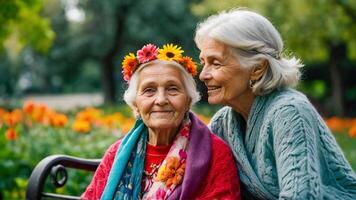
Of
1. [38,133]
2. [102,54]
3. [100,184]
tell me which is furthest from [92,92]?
[100,184]

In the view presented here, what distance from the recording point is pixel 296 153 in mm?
2463

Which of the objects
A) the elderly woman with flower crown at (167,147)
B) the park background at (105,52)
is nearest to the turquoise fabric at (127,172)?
the elderly woman with flower crown at (167,147)

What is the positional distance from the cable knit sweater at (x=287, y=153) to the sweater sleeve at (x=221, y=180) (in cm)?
5

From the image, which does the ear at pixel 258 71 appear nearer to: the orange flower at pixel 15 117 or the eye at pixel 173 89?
the eye at pixel 173 89

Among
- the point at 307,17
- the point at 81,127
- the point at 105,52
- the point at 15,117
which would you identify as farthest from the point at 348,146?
the point at 105,52

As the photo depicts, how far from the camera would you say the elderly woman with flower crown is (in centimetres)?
273

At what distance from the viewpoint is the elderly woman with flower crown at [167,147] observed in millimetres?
2734

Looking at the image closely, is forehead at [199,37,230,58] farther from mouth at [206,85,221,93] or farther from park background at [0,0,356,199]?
park background at [0,0,356,199]

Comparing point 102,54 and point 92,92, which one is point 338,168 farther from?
point 92,92

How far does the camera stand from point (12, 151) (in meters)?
5.65

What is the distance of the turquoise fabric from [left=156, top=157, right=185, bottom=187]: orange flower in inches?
5.1

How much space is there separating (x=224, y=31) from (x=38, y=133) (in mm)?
4174

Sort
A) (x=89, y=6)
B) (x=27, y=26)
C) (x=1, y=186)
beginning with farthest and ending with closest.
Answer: (x=89, y=6) → (x=27, y=26) → (x=1, y=186)

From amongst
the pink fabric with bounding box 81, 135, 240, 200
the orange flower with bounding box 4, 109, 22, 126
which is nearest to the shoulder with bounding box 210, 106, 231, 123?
the pink fabric with bounding box 81, 135, 240, 200
